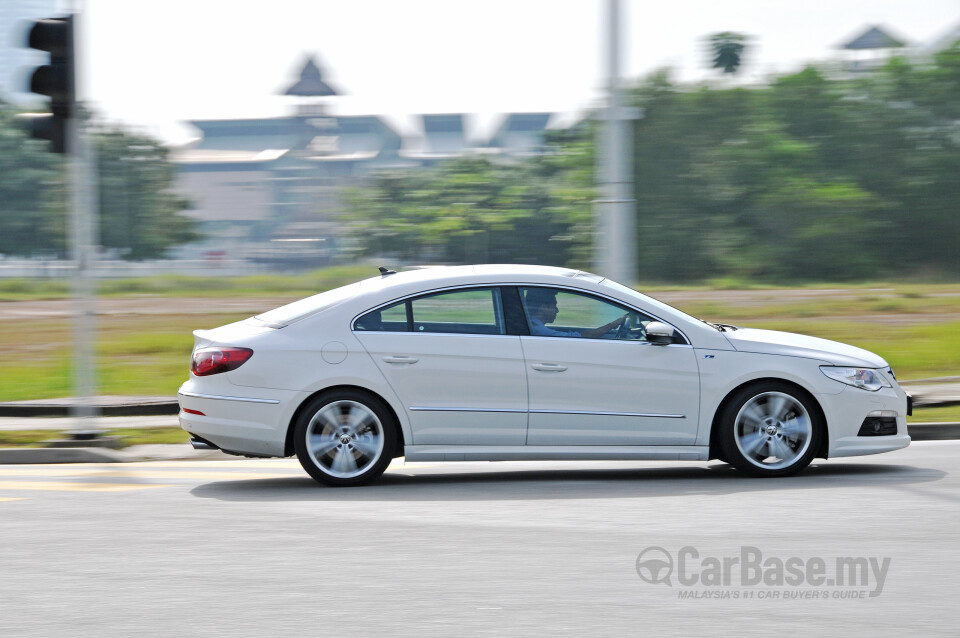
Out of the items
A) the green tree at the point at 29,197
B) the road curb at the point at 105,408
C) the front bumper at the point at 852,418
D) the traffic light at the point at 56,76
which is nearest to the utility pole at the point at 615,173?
the front bumper at the point at 852,418

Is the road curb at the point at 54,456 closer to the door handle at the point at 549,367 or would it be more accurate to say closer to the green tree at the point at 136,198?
the door handle at the point at 549,367

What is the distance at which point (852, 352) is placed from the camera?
7660 mm

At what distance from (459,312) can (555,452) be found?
1.13 meters

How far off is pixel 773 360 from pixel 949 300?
24.5 m

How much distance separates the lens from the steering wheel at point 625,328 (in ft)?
24.7

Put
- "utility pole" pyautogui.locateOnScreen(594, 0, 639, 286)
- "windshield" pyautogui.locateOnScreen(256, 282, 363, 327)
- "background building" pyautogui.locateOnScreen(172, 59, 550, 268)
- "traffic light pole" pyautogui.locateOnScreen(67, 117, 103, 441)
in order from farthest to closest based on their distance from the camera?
"background building" pyautogui.locateOnScreen(172, 59, 550, 268) < "utility pole" pyautogui.locateOnScreen(594, 0, 639, 286) < "traffic light pole" pyautogui.locateOnScreen(67, 117, 103, 441) < "windshield" pyautogui.locateOnScreen(256, 282, 363, 327)

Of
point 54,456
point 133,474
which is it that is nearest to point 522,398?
point 133,474

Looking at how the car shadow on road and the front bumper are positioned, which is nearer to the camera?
the car shadow on road

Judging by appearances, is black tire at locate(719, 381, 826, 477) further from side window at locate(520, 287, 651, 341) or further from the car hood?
side window at locate(520, 287, 651, 341)

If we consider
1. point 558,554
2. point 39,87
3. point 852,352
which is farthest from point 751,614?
point 39,87

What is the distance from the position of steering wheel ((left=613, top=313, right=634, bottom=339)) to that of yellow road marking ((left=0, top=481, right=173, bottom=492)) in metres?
3.33

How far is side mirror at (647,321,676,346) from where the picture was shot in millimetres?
7402

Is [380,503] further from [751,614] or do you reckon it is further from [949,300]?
[949,300]

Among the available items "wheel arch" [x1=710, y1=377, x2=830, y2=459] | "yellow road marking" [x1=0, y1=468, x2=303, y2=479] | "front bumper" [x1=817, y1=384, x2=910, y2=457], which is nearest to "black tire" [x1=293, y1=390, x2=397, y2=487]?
"yellow road marking" [x1=0, y1=468, x2=303, y2=479]
